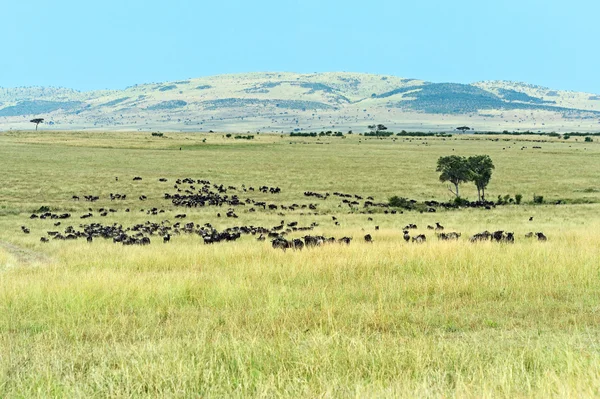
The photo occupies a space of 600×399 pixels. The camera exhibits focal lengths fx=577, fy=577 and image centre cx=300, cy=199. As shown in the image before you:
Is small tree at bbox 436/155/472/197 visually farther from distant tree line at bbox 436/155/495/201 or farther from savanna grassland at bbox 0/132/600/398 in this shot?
savanna grassland at bbox 0/132/600/398

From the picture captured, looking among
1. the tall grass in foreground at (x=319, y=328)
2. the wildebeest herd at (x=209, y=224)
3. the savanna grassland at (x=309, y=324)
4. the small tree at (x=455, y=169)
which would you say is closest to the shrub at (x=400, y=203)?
the wildebeest herd at (x=209, y=224)

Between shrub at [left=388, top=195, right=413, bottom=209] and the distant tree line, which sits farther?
the distant tree line

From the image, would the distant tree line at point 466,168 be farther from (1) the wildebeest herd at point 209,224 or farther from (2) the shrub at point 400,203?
(2) the shrub at point 400,203

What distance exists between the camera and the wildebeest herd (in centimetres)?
2650

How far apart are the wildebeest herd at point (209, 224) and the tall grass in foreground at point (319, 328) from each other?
758 cm

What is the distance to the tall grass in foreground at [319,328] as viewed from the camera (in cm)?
577

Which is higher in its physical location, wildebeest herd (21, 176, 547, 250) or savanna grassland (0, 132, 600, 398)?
savanna grassland (0, 132, 600, 398)

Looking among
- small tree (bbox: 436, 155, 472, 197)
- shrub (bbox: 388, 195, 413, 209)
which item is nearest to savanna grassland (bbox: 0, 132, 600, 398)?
shrub (bbox: 388, 195, 413, 209)

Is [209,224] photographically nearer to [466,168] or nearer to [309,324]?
[309,324]

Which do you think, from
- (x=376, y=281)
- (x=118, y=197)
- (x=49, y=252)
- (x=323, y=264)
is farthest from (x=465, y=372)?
(x=118, y=197)

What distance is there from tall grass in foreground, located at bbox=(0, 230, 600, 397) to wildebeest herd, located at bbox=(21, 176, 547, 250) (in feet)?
24.9

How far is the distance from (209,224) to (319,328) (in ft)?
91.0

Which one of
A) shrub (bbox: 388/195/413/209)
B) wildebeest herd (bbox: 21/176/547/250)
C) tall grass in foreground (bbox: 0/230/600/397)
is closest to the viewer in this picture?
tall grass in foreground (bbox: 0/230/600/397)

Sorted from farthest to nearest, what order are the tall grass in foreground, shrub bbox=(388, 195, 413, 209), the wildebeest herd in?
shrub bbox=(388, 195, 413, 209)
the wildebeest herd
the tall grass in foreground
